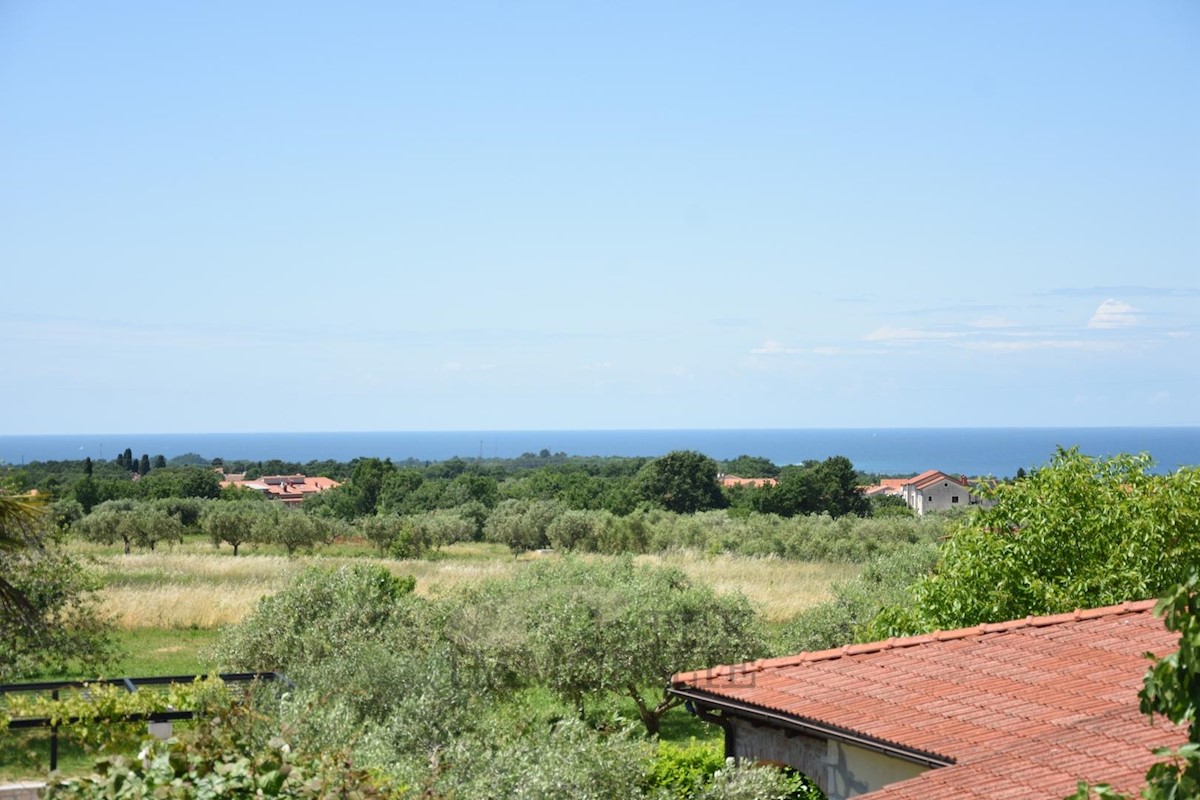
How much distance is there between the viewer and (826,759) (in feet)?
31.5

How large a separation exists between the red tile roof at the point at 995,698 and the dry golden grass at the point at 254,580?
14.3 m

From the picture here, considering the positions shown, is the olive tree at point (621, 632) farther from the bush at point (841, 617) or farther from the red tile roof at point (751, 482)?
the red tile roof at point (751, 482)

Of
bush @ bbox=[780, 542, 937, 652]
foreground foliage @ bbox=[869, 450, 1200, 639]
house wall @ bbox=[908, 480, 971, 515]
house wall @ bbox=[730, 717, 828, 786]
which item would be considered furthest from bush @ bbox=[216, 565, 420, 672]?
house wall @ bbox=[908, 480, 971, 515]

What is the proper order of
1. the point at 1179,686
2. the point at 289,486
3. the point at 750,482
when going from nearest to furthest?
the point at 1179,686 → the point at 750,482 → the point at 289,486

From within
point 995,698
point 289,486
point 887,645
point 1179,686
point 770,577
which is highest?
point 1179,686

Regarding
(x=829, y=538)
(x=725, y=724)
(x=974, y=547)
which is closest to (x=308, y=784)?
(x=725, y=724)

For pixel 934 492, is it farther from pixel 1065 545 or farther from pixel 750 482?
pixel 1065 545

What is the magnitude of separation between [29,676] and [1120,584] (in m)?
21.2

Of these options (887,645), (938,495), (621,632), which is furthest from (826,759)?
(938,495)

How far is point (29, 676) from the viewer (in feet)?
78.7

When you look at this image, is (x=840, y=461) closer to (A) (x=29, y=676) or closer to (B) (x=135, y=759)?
(A) (x=29, y=676)

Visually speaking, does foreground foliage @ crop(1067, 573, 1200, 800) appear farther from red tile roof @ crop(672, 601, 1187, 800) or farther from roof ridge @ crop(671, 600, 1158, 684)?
roof ridge @ crop(671, 600, 1158, 684)

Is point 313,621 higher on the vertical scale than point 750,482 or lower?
higher

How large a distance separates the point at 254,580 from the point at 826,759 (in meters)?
29.3
